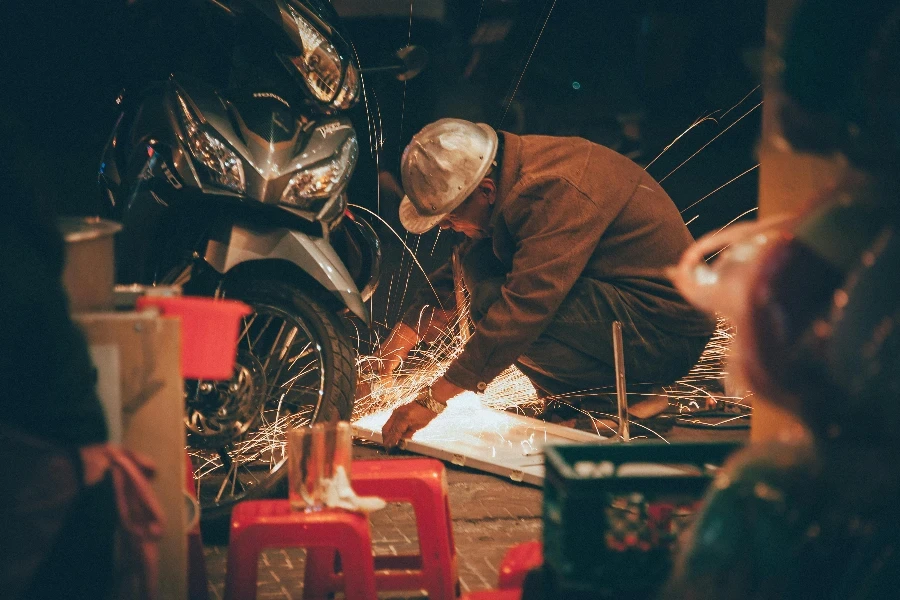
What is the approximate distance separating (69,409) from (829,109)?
1405mm

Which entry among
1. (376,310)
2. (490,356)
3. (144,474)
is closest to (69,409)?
(144,474)

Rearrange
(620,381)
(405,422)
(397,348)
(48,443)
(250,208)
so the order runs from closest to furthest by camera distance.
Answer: (48,443)
(250,208)
(405,422)
(620,381)
(397,348)

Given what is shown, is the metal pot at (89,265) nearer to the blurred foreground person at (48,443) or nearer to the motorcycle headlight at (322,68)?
the blurred foreground person at (48,443)

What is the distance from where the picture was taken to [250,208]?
11.2ft

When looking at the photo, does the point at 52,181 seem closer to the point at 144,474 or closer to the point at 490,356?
the point at 490,356

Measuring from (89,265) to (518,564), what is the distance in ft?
4.07

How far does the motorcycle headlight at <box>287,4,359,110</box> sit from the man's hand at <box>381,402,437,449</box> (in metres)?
1.28

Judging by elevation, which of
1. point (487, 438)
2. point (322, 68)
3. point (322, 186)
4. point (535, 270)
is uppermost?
point (322, 68)

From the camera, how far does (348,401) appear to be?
11.0 feet

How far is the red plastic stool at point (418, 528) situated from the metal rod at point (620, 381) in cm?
150

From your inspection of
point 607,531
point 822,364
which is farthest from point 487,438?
point 822,364

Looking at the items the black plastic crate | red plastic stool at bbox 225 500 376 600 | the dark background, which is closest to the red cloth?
red plastic stool at bbox 225 500 376 600

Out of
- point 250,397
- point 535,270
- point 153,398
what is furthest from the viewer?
point 535,270

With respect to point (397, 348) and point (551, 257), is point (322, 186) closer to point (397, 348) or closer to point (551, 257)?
point (551, 257)
